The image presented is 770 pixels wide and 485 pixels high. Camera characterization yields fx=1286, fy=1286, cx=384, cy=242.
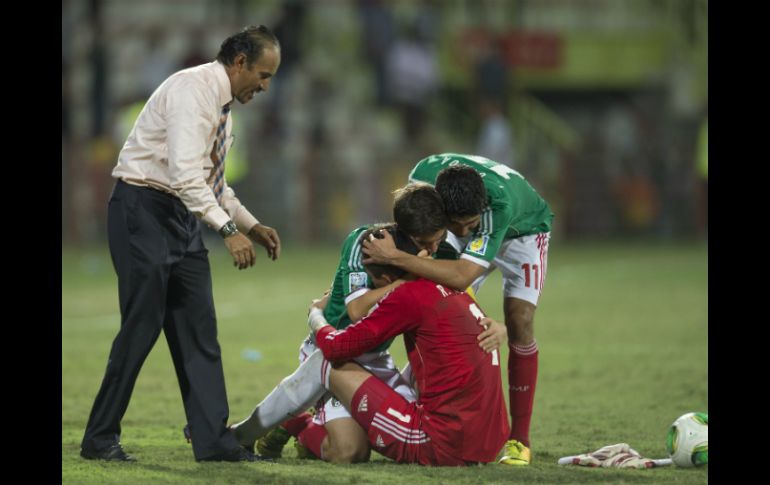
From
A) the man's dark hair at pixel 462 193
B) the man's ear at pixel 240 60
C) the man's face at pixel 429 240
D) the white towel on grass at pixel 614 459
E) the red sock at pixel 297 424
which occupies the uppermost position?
the man's ear at pixel 240 60

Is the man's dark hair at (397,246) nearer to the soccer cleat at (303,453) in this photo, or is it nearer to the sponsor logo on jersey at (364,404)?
the sponsor logo on jersey at (364,404)

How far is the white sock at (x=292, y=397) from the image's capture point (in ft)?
19.0

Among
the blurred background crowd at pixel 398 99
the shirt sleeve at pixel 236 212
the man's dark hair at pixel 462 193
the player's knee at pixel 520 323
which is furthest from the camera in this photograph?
the blurred background crowd at pixel 398 99

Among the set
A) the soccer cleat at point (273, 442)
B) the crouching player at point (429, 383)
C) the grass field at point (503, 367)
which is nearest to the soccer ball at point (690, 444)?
the grass field at point (503, 367)

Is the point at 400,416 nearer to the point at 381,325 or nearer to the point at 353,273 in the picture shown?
the point at 381,325

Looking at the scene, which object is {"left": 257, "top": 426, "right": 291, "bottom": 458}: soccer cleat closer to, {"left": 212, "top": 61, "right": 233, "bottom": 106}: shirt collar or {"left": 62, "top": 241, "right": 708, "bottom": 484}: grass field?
{"left": 62, "top": 241, "right": 708, "bottom": 484}: grass field

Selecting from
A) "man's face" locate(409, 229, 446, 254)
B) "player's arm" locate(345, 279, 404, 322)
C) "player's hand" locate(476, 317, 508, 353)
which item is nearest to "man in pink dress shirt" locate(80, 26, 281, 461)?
"player's arm" locate(345, 279, 404, 322)

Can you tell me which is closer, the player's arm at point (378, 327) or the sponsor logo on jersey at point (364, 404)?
the player's arm at point (378, 327)

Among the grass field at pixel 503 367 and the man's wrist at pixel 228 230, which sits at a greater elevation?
the man's wrist at pixel 228 230

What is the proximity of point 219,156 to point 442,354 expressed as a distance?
1.41 meters

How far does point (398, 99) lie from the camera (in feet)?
72.9

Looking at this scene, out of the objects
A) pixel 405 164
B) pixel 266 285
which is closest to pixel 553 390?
pixel 266 285

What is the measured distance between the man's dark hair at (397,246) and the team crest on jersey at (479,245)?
0.33 m
